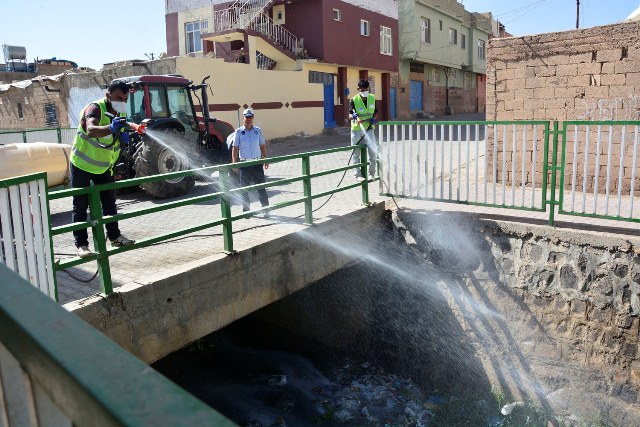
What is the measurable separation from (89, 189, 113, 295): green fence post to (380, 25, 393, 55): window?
25.8 meters

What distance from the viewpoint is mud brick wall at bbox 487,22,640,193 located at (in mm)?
8391

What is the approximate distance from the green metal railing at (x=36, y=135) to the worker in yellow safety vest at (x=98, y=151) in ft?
31.1

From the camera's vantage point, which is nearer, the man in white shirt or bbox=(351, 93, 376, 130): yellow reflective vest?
the man in white shirt

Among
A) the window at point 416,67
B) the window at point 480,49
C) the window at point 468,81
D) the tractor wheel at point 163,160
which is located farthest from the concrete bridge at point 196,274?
the window at point 480,49

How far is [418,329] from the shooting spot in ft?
26.4

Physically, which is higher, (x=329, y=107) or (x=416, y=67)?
(x=416, y=67)

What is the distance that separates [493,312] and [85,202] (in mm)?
5187

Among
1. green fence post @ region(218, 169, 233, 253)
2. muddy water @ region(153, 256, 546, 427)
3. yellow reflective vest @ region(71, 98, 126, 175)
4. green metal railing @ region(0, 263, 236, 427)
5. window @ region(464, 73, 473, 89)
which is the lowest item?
muddy water @ region(153, 256, 546, 427)

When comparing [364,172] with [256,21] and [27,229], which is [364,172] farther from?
[256,21]

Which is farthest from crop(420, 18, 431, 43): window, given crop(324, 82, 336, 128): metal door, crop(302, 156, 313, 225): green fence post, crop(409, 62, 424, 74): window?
crop(302, 156, 313, 225): green fence post

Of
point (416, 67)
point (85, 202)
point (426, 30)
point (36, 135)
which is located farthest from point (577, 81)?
point (416, 67)

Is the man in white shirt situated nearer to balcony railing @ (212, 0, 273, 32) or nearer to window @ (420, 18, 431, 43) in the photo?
balcony railing @ (212, 0, 273, 32)

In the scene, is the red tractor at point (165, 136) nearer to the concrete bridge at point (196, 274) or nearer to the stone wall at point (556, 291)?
the concrete bridge at point (196, 274)

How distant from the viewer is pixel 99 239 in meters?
4.56
